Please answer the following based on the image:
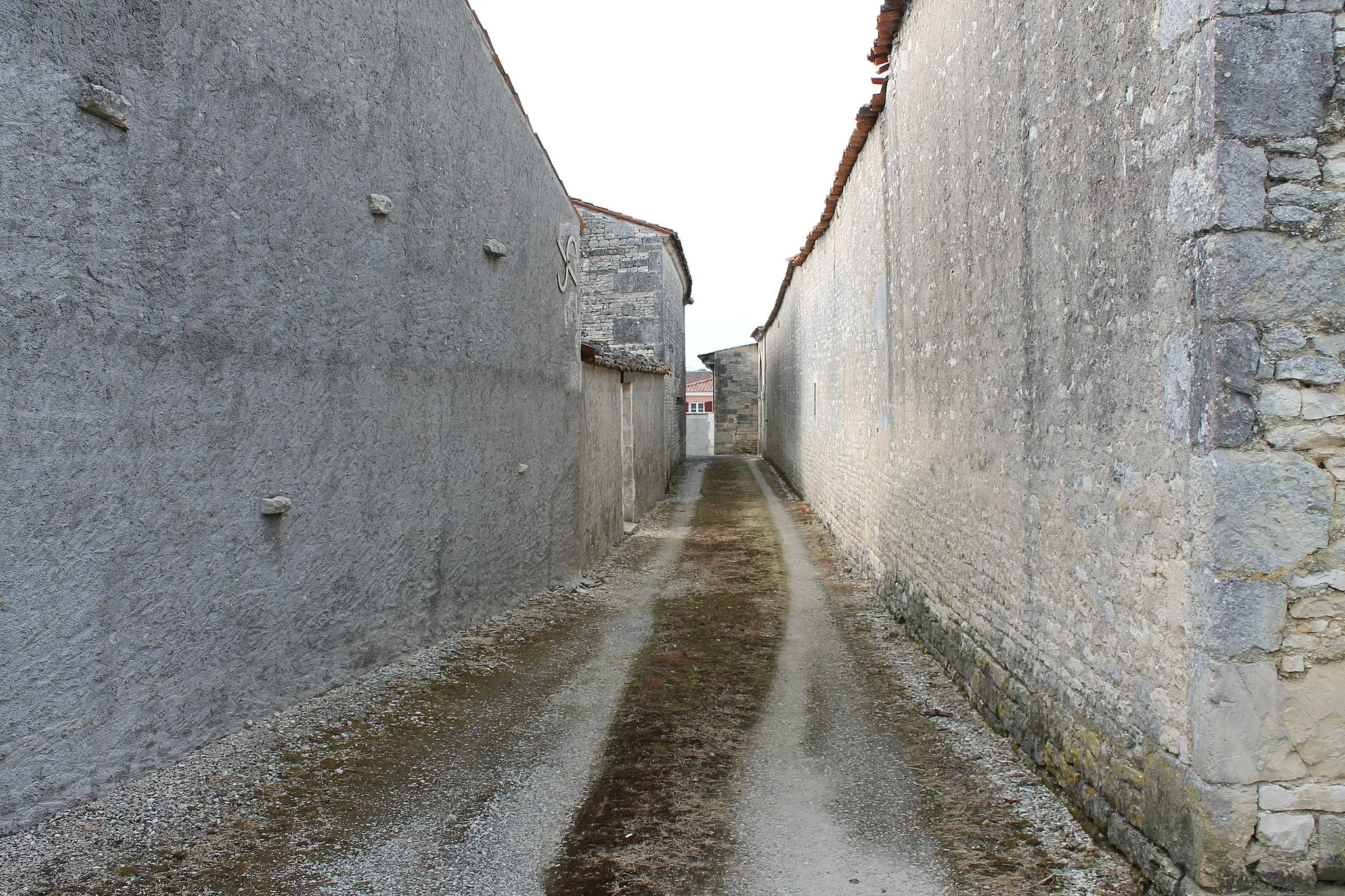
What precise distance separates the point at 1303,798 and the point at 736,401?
33.0 metres

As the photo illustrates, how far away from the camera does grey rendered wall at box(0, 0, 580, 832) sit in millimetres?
3514

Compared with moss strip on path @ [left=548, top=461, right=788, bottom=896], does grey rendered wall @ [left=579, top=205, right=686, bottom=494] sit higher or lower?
higher

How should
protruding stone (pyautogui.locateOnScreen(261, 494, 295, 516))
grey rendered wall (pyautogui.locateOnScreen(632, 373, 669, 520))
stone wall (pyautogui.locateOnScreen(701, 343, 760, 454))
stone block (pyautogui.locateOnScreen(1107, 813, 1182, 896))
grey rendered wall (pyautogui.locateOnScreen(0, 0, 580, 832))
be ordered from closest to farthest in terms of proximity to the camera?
stone block (pyautogui.locateOnScreen(1107, 813, 1182, 896)) < grey rendered wall (pyautogui.locateOnScreen(0, 0, 580, 832)) < protruding stone (pyautogui.locateOnScreen(261, 494, 295, 516)) < grey rendered wall (pyautogui.locateOnScreen(632, 373, 669, 520)) < stone wall (pyautogui.locateOnScreen(701, 343, 760, 454))

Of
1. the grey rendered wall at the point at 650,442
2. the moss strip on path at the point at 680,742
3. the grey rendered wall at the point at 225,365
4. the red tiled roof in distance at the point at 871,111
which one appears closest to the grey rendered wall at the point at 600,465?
the moss strip on path at the point at 680,742

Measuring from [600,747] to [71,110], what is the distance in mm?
3740

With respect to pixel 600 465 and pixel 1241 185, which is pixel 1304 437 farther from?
pixel 600 465

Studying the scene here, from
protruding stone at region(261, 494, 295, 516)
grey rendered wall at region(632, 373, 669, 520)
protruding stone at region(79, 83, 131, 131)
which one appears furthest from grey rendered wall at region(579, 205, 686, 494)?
protruding stone at region(79, 83, 131, 131)

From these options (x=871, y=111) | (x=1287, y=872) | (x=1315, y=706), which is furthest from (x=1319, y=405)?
(x=871, y=111)

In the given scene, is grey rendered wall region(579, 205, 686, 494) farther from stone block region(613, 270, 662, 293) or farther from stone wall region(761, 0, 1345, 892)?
stone wall region(761, 0, 1345, 892)

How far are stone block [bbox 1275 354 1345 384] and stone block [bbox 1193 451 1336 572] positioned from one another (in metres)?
0.26

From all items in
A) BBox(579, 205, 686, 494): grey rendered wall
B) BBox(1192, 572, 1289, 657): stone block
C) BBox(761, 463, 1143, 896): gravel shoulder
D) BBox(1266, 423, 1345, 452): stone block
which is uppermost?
BBox(579, 205, 686, 494): grey rendered wall

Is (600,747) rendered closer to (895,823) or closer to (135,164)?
(895,823)

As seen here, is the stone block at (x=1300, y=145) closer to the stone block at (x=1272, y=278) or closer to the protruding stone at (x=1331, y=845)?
the stone block at (x=1272, y=278)

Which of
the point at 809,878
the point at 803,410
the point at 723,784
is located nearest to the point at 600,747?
the point at 723,784
